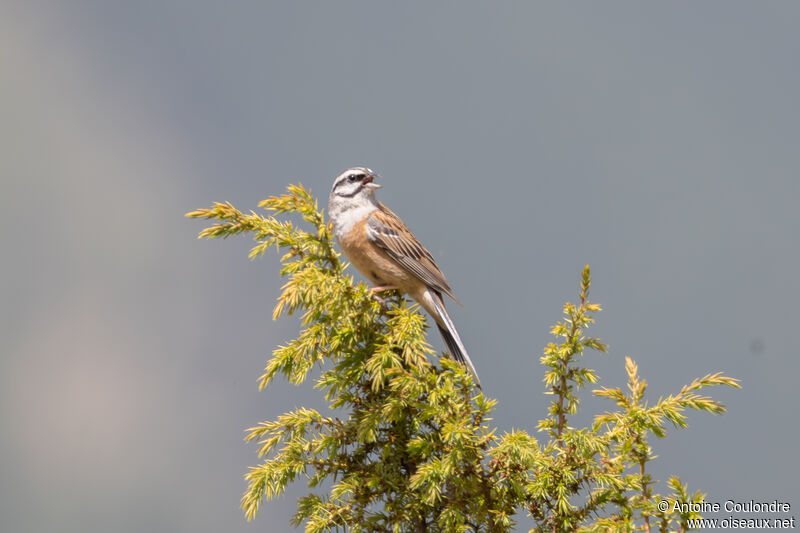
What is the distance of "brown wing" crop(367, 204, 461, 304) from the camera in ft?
10.9

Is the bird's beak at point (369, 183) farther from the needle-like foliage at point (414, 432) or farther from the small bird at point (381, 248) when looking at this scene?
the needle-like foliage at point (414, 432)

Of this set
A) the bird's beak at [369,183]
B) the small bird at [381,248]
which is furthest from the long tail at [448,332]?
the bird's beak at [369,183]

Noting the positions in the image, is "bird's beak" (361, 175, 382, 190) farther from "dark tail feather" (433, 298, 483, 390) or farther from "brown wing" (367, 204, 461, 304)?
"dark tail feather" (433, 298, 483, 390)

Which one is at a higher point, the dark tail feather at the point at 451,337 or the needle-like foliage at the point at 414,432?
the dark tail feather at the point at 451,337

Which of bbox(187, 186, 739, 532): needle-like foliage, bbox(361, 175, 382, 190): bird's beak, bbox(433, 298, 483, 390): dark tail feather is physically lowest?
bbox(187, 186, 739, 532): needle-like foliage

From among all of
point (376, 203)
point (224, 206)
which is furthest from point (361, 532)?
point (376, 203)

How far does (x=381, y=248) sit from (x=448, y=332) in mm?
486

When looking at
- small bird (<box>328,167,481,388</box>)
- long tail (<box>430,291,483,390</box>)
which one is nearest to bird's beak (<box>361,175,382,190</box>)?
small bird (<box>328,167,481,388</box>)

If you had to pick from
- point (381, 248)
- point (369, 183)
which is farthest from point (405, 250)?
point (369, 183)

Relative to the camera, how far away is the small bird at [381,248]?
3324 millimetres

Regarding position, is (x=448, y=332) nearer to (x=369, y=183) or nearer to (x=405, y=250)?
(x=405, y=250)

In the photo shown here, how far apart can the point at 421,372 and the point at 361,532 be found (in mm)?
598

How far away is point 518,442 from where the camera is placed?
7.52 ft

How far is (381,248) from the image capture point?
11.0 feet
